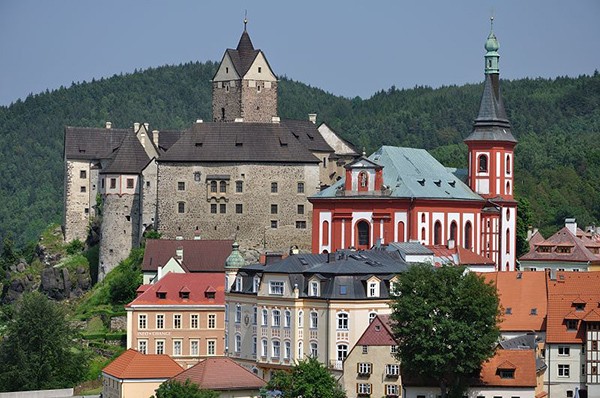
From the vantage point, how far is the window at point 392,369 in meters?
75.4

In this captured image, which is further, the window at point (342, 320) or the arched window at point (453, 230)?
the arched window at point (453, 230)

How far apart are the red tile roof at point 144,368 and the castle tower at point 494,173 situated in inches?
1417

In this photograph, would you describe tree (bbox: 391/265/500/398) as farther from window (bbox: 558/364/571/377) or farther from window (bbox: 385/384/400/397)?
window (bbox: 558/364/571/377)

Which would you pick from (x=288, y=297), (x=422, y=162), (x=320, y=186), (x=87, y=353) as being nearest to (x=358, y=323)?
(x=288, y=297)

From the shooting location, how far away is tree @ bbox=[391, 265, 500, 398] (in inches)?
2881

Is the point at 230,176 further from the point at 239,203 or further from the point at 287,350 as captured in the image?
the point at 287,350

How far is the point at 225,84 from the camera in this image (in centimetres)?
12756

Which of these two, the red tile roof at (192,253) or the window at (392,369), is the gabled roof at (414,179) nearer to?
Result: the red tile roof at (192,253)

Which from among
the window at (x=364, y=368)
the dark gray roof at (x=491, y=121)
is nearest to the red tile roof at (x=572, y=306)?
the window at (x=364, y=368)

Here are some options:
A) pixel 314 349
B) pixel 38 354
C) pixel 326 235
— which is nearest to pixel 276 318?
pixel 314 349

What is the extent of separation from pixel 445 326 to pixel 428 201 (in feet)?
109

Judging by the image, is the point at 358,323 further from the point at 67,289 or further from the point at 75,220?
the point at 75,220

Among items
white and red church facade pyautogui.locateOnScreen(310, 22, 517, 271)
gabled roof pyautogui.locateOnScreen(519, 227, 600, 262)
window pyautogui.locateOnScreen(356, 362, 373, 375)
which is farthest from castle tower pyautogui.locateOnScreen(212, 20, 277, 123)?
window pyautogui.locateOnScreen(356, 362, 373, 375)

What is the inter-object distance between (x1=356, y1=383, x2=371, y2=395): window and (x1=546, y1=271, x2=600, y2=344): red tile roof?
953 cm
